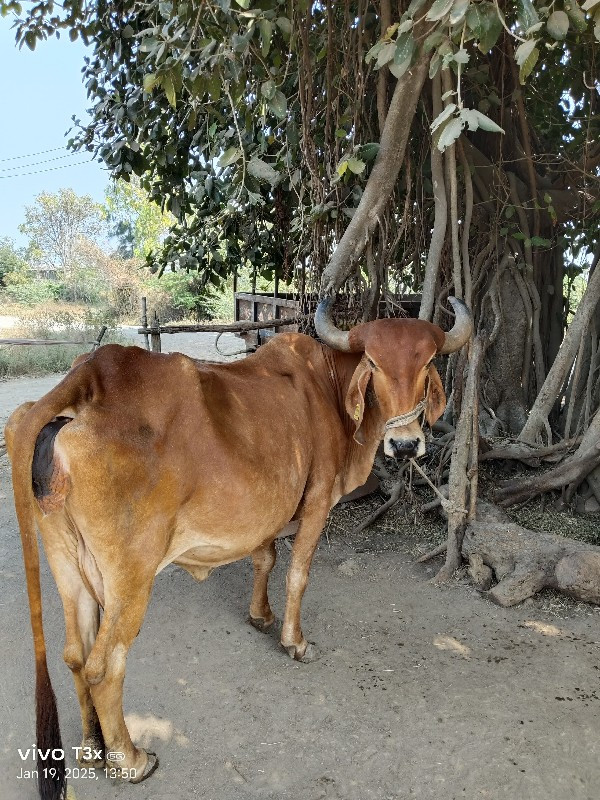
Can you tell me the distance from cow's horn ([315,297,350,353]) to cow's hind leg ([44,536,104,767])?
172 centimetres

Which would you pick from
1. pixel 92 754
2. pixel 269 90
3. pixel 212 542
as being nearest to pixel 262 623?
pixel 212 542

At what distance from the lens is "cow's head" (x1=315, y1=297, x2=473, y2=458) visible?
3.27 meters

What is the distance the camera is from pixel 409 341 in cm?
338

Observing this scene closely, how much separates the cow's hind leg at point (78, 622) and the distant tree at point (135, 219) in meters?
9.39

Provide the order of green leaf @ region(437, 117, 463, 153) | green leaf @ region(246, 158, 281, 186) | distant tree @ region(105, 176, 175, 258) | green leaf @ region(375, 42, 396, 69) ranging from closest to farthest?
1. green leaf @ region(437, 117, 463, 153)
2. green leaf @ region(375, 42, 396, 69)
3. green leaf @ region(246, 158, 281, 186)
4. distant tree @ region(105, 176, 175, 258)

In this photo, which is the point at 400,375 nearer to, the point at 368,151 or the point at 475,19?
the point at 475,19

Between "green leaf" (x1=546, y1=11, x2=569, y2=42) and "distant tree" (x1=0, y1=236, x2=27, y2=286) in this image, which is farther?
"distant tree" (x1=0, y1=236, x2=27, y2=286)

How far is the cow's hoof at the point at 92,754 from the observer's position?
9.44ft

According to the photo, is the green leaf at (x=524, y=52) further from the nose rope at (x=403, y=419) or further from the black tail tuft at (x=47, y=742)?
the black tail tuft at (x=47, y=742)

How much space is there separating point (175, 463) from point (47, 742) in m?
1.13

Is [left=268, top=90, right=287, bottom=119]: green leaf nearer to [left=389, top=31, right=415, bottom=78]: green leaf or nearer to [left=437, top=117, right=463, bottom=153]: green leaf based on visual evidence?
[left=389, top=31, right=415, bottom=78]: green leaf

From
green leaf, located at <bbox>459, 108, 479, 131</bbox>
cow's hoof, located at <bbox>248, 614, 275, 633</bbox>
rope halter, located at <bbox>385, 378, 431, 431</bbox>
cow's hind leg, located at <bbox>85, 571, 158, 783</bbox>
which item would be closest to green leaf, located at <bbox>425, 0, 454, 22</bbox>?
green leaf, located at <bbox>459, 108, 479, 131</bbox>

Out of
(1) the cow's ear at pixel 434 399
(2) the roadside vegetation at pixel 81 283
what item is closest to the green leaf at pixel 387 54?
(1) the cow's ear at pixel 434 399

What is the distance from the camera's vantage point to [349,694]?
132 inches
